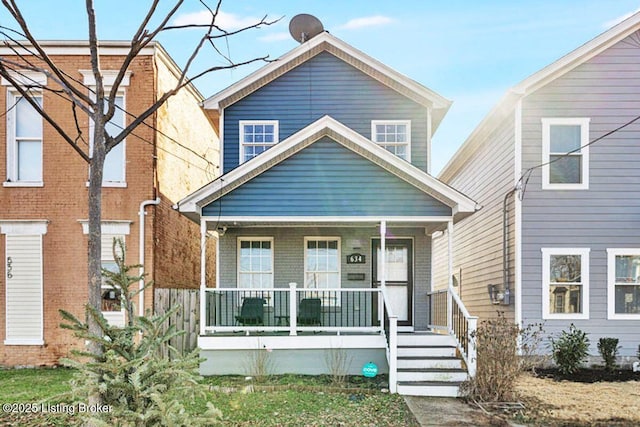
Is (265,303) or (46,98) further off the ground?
(46,98)

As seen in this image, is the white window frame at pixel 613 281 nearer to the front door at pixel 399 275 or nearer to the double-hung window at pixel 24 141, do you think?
the front door at pixel 399 275

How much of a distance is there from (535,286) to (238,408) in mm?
7270

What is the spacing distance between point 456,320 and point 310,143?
459cm

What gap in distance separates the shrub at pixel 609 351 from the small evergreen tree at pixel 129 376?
929 cm

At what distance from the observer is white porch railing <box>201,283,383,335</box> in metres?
9.57

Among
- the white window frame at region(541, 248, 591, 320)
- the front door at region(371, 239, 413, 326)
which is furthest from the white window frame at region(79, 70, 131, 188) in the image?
the white window frame at region(541, 248, 591, 320)

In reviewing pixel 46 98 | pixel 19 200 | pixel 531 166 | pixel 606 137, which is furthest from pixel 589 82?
pixel 19 200

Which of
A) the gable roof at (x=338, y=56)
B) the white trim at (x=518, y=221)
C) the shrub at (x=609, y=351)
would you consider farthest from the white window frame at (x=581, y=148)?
the shrub at (x=609, y=351)

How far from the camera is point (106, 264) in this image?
10938 millimetres

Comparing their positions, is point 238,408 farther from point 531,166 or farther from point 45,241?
point 531,166

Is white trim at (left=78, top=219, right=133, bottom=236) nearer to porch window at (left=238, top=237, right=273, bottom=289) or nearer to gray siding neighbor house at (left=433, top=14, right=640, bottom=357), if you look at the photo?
porch window at (left=238, top=237, right=273, bottom=289)

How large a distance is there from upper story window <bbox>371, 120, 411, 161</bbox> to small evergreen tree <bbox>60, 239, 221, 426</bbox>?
8712mm

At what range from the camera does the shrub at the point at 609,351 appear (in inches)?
401

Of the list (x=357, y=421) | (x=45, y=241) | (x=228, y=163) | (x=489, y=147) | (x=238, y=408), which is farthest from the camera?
(x=489, y=147)
